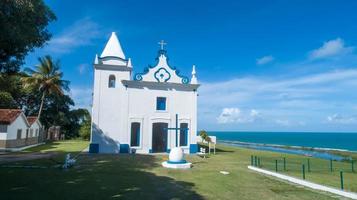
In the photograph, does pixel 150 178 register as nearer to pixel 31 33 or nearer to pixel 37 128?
pixel 31 33

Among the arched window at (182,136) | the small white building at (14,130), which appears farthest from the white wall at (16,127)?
the arched window at (182,136)

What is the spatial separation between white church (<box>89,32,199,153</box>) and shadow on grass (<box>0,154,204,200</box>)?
10.2 m

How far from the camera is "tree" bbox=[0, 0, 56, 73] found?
374 inches

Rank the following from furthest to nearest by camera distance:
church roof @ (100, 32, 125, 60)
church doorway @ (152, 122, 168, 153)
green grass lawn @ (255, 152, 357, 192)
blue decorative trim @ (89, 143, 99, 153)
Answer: church doorway @ (152, 122, 168, 153)
church roof @ (100, 32, 125, 60)
blue decorative trim @ (89, 143, 99, 153)
green grass lawn @ (255, 152, 357, 192)

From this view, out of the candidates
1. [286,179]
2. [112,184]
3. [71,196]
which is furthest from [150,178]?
[286,179]

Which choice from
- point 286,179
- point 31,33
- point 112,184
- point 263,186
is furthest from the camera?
point 286,179

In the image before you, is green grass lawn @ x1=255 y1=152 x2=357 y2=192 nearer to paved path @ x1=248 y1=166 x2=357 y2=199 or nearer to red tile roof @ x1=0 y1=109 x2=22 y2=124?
paved path @ x1=248 y1=166 x2=357 y2=199

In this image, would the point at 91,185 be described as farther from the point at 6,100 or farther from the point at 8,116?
the point at 6,100

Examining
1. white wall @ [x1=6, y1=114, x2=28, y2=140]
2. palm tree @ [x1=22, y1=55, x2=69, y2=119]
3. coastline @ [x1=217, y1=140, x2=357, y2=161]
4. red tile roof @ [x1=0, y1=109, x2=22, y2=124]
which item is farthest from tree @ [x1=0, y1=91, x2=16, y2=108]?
coastline @ [x1=217, y1=140, x2=357, y2=161]

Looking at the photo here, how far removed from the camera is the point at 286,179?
15.3 m

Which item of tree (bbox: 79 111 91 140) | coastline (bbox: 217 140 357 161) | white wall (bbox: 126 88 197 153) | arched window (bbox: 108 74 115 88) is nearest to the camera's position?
white wall (bbox: 126 88 197 153)

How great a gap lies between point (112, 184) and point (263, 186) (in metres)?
6.30

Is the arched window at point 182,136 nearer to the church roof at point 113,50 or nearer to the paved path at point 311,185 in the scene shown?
the church roof at point 113,50

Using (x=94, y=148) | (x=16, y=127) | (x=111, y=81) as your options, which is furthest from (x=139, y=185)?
(x=16, y=127)
